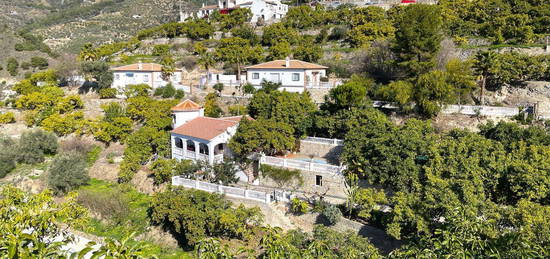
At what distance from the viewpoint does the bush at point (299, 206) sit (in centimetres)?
2075

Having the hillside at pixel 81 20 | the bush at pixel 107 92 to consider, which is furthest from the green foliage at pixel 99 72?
the hillside at pixel 81 20

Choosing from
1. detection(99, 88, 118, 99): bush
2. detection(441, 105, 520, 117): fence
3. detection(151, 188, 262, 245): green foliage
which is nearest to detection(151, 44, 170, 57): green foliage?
detection(99, 88, 118, 99): bush

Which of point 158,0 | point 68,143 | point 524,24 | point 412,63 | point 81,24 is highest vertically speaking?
point 158,0

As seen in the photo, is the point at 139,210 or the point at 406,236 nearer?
the point at 406,236

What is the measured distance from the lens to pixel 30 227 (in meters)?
11.2

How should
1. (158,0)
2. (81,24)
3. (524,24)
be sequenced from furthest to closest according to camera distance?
1. (158,0)
2. (81,24)
3. (524,24)

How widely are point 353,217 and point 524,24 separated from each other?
113 feet

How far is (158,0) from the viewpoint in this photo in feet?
427

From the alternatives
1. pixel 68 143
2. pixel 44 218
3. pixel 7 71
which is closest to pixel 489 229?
pixel 44 218

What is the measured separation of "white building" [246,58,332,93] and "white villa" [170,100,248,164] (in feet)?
31.8

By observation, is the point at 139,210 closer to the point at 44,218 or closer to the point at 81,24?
the point at 44,218

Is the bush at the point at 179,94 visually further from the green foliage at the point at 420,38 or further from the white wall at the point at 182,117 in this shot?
the green foliage at the point at 420,38

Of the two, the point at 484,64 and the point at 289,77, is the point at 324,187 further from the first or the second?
the point at 289,77

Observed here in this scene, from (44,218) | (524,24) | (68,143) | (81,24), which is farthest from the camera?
(81,24)
